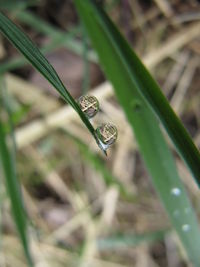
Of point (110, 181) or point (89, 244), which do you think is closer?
point (110, 181)

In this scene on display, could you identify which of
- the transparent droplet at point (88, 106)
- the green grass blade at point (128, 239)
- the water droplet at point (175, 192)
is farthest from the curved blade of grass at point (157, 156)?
the green grass blade at point (128, 239)

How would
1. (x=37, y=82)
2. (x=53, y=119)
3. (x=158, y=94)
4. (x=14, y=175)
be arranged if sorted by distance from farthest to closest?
A: (x=37, y=82), (x=53, y=119), (x=14, y=175), (x=158, y=94)

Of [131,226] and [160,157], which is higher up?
[160,157]

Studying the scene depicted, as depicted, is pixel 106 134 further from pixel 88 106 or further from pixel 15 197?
pixel 15 197

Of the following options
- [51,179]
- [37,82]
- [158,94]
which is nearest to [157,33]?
[37,82]

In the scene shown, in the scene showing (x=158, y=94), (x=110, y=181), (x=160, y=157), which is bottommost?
(x=110, y=181)

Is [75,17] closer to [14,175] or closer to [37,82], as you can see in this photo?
[37,82]
